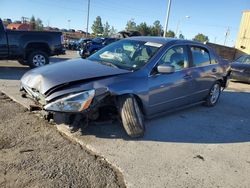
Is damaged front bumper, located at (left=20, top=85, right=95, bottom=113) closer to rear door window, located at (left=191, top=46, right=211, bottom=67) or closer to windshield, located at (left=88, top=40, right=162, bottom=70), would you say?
windshield, located at (left=88, top=40, right=162, bottom=70)

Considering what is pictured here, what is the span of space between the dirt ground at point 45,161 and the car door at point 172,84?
170 centimetres

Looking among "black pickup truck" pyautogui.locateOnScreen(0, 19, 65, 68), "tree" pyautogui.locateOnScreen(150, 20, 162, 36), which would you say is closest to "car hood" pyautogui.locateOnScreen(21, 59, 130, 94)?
"black pickup truck" pyautogui.locateOnScreen(0, 19, 65, 68)

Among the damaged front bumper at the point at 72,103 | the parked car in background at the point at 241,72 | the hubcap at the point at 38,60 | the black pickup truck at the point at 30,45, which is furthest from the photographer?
the parked car in background at the point at 241,72

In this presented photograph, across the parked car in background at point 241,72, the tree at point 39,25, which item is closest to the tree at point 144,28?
the tree at point 39,25

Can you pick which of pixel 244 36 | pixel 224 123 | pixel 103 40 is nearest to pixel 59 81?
pixel 224 123

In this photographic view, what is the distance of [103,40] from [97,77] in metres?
17.4

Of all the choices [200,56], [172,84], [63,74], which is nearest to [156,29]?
[200,56]

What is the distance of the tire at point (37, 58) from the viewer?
11.1 metres

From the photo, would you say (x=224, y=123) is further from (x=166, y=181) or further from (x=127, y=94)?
(x=166, y=181)

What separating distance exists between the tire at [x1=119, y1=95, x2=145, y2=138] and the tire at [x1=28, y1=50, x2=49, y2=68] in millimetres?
7599

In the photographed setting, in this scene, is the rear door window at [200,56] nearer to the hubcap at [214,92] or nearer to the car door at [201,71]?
the car door at [201,71]

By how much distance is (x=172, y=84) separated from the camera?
5.40 metres

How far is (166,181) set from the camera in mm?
3523

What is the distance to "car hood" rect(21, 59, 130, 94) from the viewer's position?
4242mm
